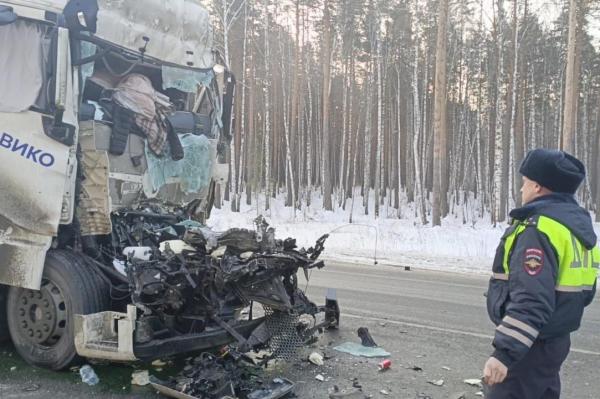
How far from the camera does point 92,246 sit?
4.91 m

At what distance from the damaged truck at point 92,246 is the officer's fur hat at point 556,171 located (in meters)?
2.39

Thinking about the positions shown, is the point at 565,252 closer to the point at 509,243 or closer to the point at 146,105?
the point at 509,243

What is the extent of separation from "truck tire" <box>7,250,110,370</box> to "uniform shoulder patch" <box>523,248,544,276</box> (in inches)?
135

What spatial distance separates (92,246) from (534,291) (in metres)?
3.76

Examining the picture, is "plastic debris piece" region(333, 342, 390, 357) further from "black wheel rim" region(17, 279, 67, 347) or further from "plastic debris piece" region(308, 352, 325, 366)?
"black wheel rim" region(17, 279, 67, 347)

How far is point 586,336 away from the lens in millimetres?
6480

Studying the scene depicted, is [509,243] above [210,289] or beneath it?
above

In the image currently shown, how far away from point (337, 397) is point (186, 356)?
1.55 m

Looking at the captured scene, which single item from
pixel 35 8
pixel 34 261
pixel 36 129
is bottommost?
pixel 34 261

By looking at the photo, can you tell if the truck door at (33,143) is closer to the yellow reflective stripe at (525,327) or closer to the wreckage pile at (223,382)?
the wreckage pile at (223,382)

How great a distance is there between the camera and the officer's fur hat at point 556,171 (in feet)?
8.87

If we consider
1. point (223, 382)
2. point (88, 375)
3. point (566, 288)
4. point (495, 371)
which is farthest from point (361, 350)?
point (566, 288)

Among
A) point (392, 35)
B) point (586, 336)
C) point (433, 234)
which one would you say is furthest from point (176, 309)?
point (392, 35)

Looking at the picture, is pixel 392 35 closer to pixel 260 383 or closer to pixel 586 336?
pixel 586 336
